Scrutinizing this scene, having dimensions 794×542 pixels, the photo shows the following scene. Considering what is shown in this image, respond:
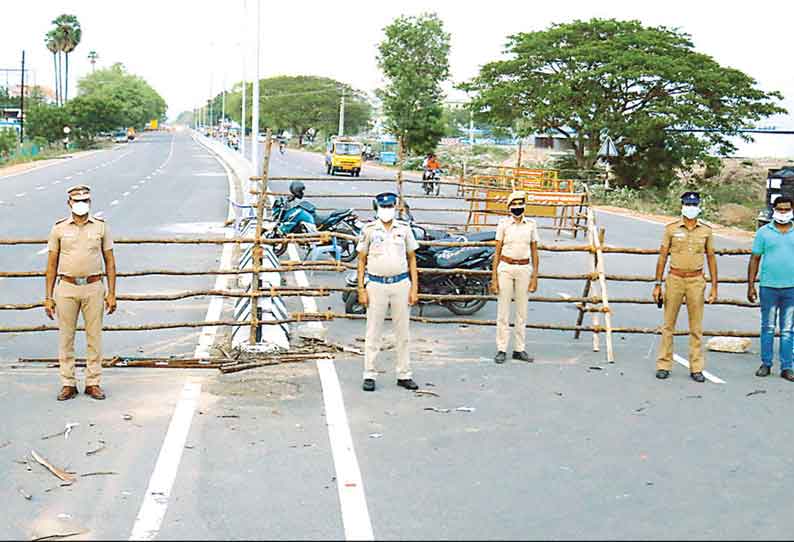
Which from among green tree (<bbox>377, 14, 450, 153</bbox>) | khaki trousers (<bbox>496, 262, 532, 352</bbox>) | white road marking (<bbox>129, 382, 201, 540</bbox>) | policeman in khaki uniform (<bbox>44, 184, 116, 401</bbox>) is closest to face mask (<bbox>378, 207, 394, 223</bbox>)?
khaki trousers (<bbox>496, 262, 532, 352</bbox>)

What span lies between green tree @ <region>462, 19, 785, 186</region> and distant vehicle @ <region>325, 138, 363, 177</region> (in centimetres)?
712

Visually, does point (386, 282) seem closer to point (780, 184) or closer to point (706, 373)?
point (706, 373)

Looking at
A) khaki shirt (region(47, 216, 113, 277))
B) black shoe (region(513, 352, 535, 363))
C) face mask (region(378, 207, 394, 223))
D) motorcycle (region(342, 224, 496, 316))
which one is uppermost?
face mask (region(378, 207, 394, 223))

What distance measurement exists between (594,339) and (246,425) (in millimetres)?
4532

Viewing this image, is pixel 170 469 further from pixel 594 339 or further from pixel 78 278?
pixel 594 339

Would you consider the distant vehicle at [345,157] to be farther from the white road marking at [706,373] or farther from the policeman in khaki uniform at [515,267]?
the policeman in khaki uniform at [515,267]

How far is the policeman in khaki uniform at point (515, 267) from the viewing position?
32.3ft

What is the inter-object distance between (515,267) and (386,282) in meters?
1.71

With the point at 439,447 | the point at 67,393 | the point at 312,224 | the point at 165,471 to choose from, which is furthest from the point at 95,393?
the point at 312,224

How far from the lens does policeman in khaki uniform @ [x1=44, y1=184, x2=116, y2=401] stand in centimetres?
808

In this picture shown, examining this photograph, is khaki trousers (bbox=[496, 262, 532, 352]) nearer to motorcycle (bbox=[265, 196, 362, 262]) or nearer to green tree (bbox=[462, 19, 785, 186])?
motorcycle (bbox=[265, 196, 362, 262])

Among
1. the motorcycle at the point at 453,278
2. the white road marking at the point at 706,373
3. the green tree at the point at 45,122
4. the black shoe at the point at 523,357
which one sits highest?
the green tree at the point at 45,122

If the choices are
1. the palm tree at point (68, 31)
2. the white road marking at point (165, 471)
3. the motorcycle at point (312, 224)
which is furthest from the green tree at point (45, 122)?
the white road marking at point (165, 471)

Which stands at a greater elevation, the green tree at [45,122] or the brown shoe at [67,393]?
the green tree at [45,122]
